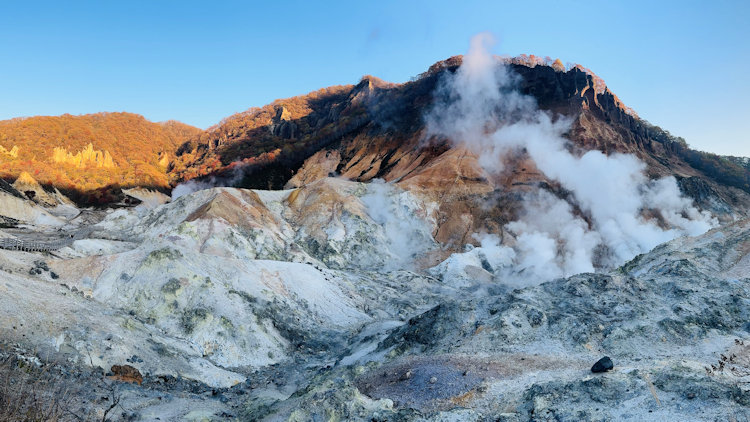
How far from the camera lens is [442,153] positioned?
2699 inches

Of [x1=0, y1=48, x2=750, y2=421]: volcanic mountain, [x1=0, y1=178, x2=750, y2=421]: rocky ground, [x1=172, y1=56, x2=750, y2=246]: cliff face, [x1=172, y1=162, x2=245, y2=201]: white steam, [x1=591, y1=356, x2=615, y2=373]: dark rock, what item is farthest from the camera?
[x1=172, y1=162, x2=245, y2=201]: white steam

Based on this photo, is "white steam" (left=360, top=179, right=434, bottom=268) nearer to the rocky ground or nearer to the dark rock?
the rocky ground

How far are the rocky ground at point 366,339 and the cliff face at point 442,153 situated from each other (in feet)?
83.3

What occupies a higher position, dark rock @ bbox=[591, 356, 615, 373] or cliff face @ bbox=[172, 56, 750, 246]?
cliff face @ bbox=[172, 56, 750, 246]

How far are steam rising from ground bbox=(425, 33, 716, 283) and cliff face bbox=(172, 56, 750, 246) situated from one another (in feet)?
6.63

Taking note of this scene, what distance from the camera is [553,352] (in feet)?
53.2

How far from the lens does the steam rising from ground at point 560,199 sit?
152 feet

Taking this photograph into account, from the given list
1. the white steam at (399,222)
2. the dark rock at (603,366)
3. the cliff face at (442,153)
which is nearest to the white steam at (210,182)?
the cliff face at (442,153)

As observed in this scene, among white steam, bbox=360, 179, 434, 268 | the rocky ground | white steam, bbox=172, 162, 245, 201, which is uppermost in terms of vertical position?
white steam, bbox=172, 162, 245, 201

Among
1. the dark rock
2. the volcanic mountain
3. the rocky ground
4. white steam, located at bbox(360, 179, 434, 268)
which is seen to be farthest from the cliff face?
the dark rock

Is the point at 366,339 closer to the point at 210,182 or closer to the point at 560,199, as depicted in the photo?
the point at 560,199

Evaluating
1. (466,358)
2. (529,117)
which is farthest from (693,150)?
(466,358)

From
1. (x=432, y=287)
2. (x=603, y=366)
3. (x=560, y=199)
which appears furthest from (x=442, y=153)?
(x=603, y=366)

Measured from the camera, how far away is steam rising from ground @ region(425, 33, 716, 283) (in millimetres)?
46469
